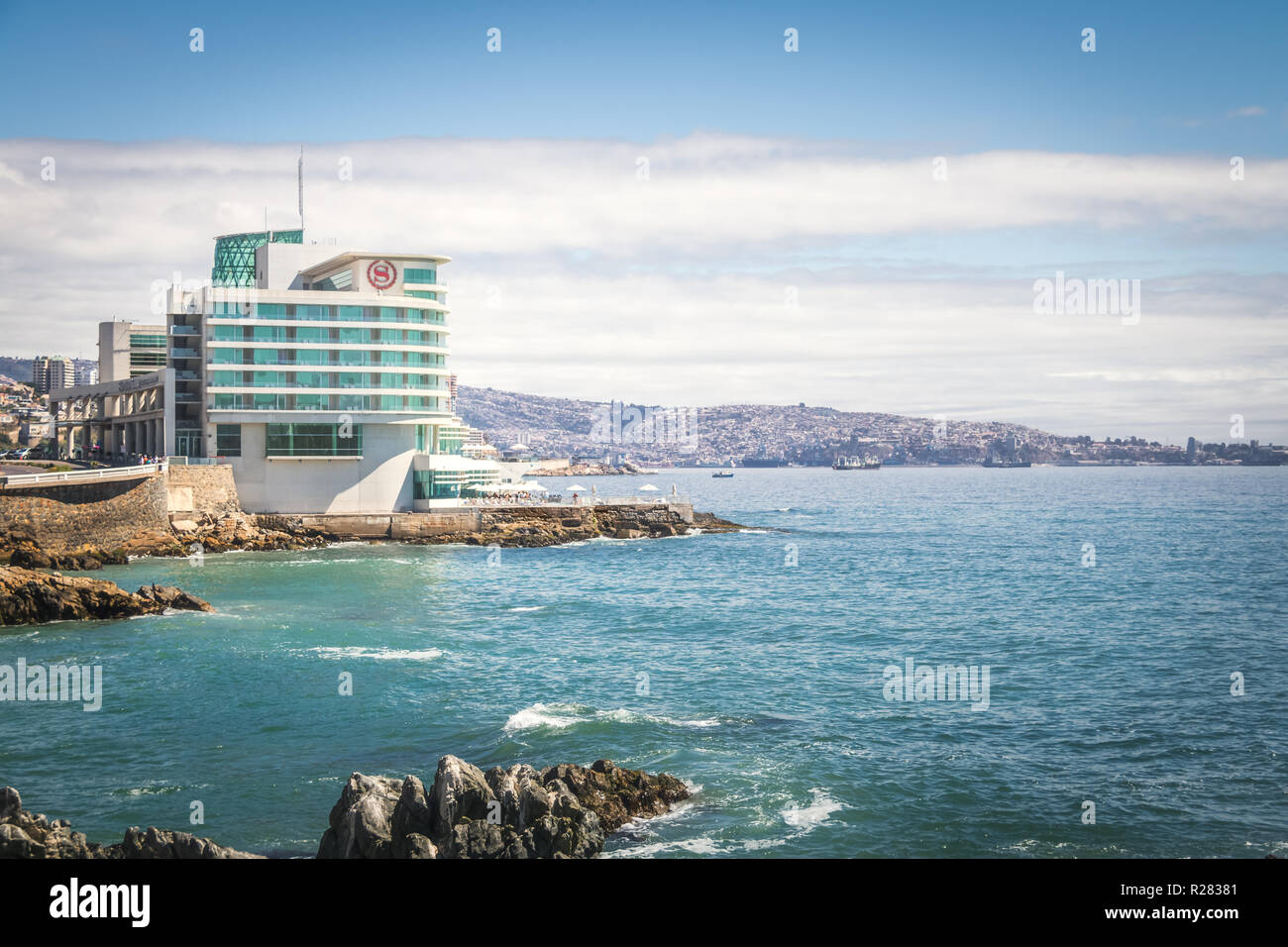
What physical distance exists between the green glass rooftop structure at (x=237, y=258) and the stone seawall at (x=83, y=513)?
34.9 m

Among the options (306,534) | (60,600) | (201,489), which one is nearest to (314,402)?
(201,489)

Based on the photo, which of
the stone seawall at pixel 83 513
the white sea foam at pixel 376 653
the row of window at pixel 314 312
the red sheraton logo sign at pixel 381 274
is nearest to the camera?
the white sea foam at pixel 376 653

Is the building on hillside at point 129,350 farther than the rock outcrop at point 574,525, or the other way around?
the building on hillside at point 129,350

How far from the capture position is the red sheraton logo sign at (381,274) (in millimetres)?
80500

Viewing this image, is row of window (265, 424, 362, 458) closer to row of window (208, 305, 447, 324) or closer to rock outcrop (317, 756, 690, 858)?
row of window (208, 305, 447, 324)

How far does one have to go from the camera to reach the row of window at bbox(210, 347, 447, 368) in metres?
78.6

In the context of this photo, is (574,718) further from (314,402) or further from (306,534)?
(314,402)

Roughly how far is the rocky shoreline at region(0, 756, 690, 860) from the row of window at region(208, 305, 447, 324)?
6519cm

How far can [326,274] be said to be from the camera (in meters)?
85.6

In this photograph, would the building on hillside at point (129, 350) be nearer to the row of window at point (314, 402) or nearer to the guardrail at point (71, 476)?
the row of window at point (314, 402)

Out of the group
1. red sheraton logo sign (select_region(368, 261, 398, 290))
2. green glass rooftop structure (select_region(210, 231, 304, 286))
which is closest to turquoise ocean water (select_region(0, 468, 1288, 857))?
red sheraton logo sign (select_region(368, 261, 398, 290))

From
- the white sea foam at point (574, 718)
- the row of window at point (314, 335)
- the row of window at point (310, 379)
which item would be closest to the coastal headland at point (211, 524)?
the row of window at point (310, 379)
